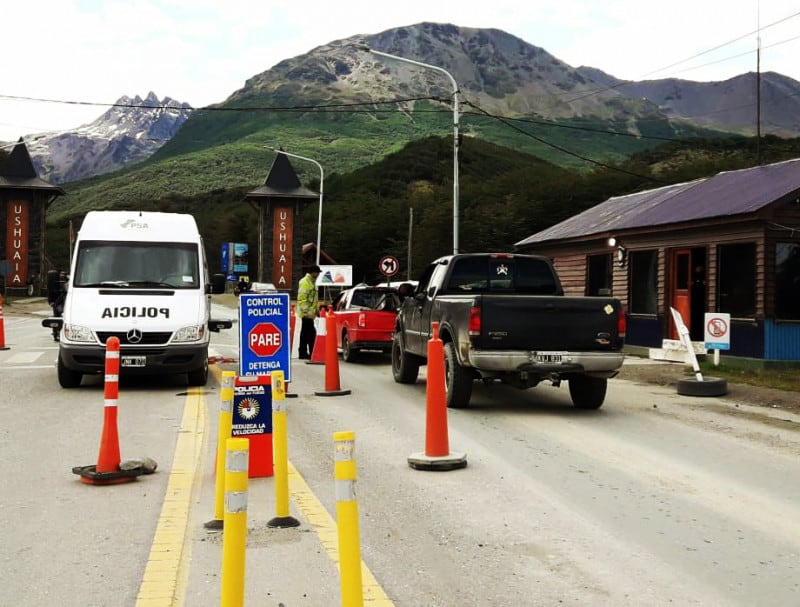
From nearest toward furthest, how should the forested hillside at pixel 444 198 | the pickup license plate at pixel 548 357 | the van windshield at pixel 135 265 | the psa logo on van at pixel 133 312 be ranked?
the pickup license plate at pixel 548 357, the psa logo on van at pixel 133 312, the van windshield at pixel 135 265, the forested hillside at pixel 444 198

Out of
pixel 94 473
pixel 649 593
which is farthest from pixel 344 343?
pixel 649 593

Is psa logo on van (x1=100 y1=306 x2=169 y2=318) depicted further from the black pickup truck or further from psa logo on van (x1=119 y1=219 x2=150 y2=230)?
the black pickup truck

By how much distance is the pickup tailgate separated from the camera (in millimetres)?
10578

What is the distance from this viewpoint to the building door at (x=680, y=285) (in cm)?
2043

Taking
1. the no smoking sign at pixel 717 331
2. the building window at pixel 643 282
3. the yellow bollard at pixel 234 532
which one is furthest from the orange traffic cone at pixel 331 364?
the building window at pixel 643 282

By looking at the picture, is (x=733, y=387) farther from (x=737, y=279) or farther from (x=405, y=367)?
(x=405, y=367)

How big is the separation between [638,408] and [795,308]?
7.57m

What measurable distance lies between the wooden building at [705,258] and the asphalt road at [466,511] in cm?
425

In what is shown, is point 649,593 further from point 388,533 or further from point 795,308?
point 795,308

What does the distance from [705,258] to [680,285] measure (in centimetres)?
128

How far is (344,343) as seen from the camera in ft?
61.6

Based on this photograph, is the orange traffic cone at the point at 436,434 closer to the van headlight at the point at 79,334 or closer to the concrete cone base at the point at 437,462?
the concrete cone base at the point at 437,462

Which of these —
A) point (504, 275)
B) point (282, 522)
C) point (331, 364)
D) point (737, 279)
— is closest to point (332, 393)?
point (331, 364)

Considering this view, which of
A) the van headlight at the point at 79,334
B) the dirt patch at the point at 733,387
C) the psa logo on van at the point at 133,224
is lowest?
the dirt patch at the point at 733,387
